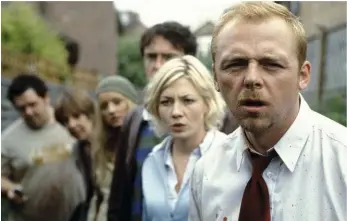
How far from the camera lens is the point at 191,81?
3328 mm

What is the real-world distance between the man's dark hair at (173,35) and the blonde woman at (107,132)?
0.76 m

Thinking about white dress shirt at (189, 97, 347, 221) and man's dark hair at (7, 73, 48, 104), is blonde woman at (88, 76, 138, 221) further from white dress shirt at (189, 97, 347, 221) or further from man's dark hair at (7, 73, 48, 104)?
white dress shirt at (189, 97, 347, 221)

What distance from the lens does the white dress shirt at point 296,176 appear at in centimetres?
182

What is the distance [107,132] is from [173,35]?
1.02m

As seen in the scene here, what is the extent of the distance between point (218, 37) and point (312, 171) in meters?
0.48

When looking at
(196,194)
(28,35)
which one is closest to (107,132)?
(196,194)

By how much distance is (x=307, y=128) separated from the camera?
6.36 feet

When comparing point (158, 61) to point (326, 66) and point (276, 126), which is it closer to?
point (326, 66)

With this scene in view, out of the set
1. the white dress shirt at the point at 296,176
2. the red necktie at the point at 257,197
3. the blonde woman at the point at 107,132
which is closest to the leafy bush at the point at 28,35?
the blonde woman at the point at 107,132

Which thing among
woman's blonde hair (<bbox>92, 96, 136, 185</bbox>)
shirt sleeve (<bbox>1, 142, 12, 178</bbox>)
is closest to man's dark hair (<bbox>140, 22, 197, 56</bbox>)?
woman's blonde hair (<bbox>92, 96, 136, 185</bbox>)

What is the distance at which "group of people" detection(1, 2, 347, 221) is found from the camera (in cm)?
189

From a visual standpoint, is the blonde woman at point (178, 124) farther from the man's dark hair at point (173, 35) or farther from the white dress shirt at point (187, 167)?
the man's dark hair at point (173, 35)

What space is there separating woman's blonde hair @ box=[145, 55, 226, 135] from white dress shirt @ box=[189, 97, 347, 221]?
3.94 ft

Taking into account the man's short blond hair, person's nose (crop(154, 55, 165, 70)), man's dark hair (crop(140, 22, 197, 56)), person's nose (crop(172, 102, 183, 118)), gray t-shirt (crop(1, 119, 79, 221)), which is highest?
man's dark hair (crop(140, 22, 197, 56))
